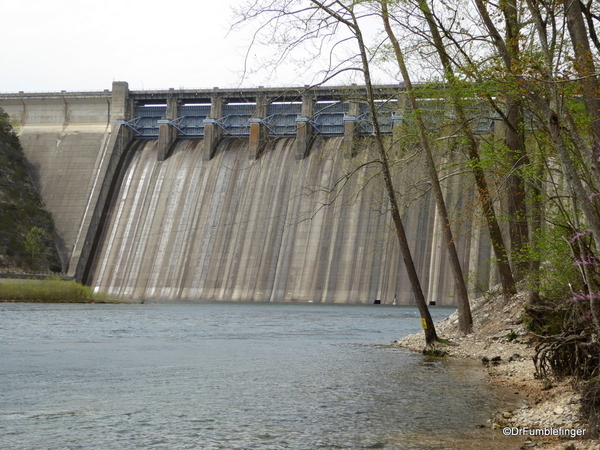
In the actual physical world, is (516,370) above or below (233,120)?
below

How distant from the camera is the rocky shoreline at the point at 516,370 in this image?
7926 millimetres

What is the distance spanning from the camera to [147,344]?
21.4 meters

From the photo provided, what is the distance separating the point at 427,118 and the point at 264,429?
1074 cm

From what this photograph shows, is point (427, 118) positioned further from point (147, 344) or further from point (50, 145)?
point (50, 145)

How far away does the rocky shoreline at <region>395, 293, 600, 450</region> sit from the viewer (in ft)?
26.0

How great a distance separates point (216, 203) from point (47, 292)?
13.0m

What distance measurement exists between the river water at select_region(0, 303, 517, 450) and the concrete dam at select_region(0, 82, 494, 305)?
2414cm

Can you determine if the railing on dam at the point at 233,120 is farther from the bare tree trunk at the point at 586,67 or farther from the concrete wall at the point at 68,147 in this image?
the bare tree trunk at the point at 586,67

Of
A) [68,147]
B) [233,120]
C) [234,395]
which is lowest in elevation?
[234,395]

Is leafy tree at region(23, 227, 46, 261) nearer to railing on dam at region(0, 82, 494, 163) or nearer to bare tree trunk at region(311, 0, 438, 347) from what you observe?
railing on dam at region(0, 82, 494, 163)

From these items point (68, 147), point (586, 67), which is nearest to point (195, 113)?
point (68, 147)

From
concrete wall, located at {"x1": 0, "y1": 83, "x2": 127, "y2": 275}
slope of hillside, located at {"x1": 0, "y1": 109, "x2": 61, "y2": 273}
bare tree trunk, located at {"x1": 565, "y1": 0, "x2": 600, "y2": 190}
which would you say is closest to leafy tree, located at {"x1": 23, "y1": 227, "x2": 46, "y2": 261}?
slope of hillside, located at {"x1": 0, "y1": 109, "x2": 61, "y2": 273}

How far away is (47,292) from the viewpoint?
48188 millimetres
